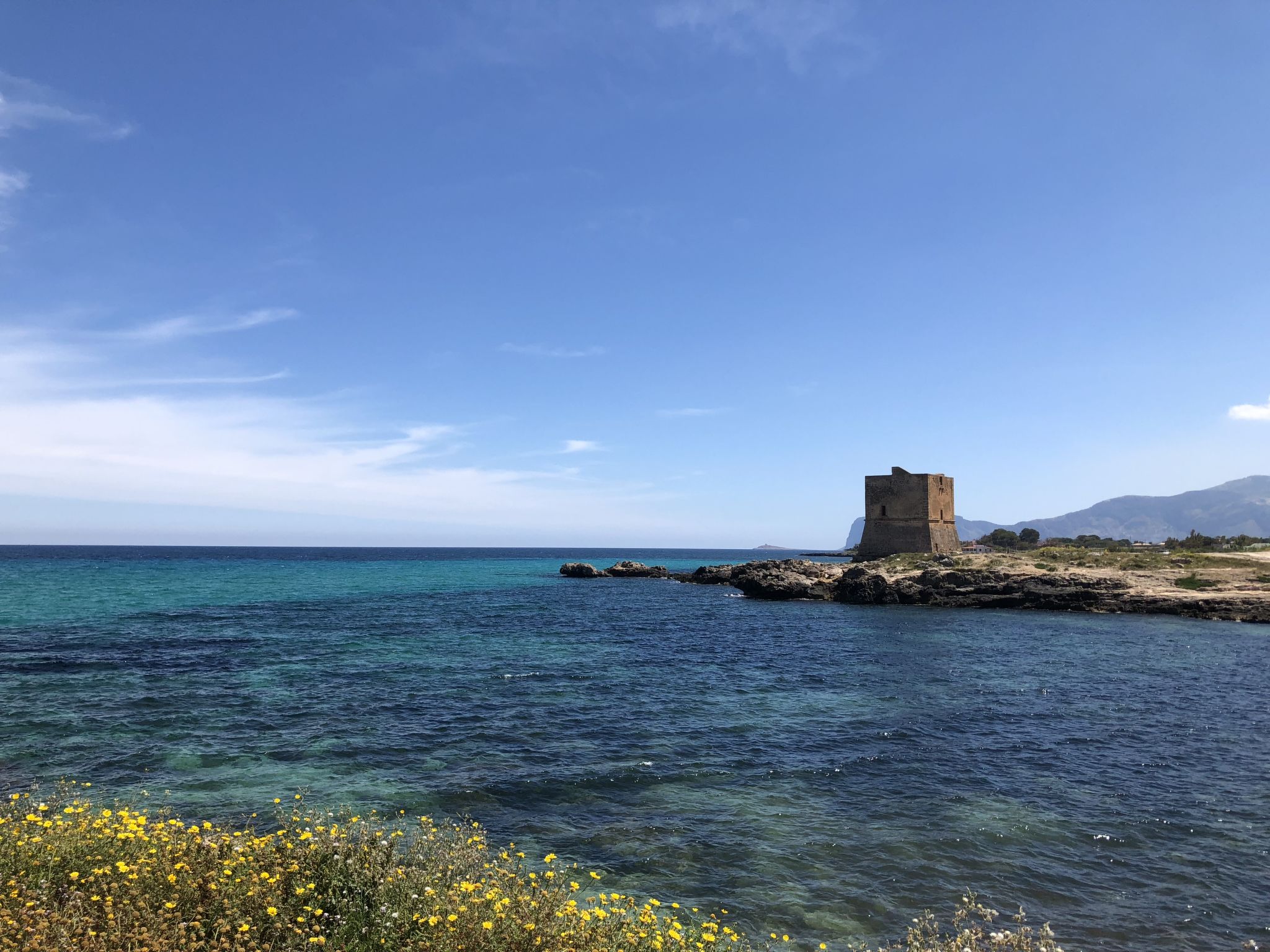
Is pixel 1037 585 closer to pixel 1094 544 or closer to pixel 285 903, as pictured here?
pixel 285 903

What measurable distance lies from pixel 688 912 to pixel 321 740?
10170mm

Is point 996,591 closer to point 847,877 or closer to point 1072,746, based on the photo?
point 1072,746

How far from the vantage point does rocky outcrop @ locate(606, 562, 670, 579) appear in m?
87.8

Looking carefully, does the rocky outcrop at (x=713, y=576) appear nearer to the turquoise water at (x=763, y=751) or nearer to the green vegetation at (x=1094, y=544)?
the turquoise water at (x=763, y=751)

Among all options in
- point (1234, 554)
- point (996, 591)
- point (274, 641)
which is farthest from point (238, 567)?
point (1234, 554)

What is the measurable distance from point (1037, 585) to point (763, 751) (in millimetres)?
39173

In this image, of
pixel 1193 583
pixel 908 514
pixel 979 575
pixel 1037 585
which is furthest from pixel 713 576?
pixel 1193 583

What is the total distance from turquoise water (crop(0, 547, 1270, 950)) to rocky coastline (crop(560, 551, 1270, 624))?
925 centimetres

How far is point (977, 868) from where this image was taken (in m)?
9.52

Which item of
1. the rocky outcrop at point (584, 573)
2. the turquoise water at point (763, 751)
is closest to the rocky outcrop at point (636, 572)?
the rocky outcrop at point (584, 573)

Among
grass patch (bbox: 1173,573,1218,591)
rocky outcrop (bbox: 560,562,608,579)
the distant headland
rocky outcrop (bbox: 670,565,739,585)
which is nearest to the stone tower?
the distant headland

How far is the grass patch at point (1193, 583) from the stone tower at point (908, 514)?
1903 cm

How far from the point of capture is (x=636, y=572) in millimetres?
89812

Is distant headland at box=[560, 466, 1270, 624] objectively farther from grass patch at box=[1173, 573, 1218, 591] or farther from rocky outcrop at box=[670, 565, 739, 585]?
rocky outcrop at box=[670, 565, 739, 585]
